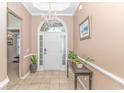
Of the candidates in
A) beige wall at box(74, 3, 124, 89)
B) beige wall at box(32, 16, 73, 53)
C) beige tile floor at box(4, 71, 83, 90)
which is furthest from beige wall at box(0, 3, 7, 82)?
beige wall at box(32, 16, 73, 53)

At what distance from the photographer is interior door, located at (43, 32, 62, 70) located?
7.15 metres

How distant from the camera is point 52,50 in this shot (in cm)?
718

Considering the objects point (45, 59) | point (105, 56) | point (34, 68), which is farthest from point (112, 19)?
point (45, 59)

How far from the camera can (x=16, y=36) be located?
9016mm

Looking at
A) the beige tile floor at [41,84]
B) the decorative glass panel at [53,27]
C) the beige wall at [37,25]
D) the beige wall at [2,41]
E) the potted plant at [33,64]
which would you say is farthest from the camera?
the decorative glass panel at [53,27]

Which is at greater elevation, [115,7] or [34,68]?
[115,7]

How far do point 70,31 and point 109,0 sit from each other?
4.59 metres

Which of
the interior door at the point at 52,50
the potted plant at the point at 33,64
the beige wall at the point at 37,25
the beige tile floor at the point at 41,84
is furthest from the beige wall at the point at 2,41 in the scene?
the interior door at the point at 52,50

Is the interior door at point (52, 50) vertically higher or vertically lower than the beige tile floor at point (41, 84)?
higher

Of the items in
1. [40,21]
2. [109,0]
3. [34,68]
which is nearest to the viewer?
[109,0]

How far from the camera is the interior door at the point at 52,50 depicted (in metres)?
7.15

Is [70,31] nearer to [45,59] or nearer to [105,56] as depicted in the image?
[45,59]

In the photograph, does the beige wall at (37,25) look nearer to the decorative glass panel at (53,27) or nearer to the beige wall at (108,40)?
the decorative glass panel at (53,27)

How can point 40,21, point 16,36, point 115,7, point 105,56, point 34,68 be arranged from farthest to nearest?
point 16,36
point 40,21
point 34,68
point 105,56
point 115,7
